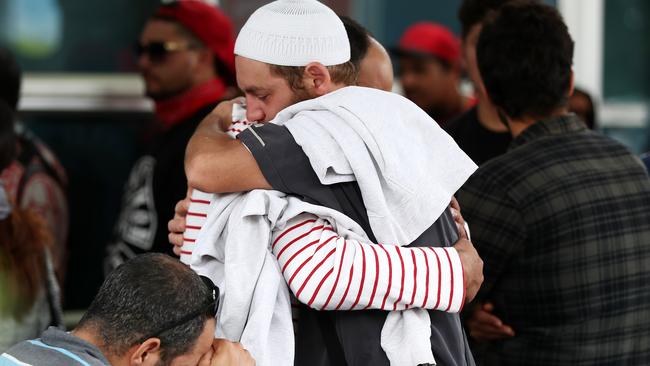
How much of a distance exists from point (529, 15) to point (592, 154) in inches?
19.4

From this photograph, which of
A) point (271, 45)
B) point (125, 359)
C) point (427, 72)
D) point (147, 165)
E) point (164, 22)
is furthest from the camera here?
point (427, 72)

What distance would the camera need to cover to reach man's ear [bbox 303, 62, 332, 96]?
2.42 metres

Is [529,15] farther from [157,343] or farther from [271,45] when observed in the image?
[157,343]

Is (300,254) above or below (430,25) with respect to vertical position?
above

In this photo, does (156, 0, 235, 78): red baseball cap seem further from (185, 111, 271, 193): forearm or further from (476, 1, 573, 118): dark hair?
(185, 111, 271, 193): forearm

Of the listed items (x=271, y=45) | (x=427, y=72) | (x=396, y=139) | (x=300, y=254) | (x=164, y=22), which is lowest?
(x=427, y=72)

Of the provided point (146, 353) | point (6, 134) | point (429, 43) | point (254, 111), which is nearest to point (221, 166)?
point (254, 111)

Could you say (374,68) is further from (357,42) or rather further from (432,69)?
(432,69)

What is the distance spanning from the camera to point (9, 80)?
447cm

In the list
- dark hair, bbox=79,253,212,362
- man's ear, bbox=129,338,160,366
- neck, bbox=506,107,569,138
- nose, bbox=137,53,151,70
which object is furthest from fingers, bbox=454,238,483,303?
nose, bbox=137,53,151,70

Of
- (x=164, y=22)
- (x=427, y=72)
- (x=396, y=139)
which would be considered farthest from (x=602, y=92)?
(x=396, y=139)

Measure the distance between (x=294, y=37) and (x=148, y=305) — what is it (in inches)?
25.9

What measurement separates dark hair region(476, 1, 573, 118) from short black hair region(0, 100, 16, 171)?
164cm

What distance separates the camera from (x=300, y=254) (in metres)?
2.27
